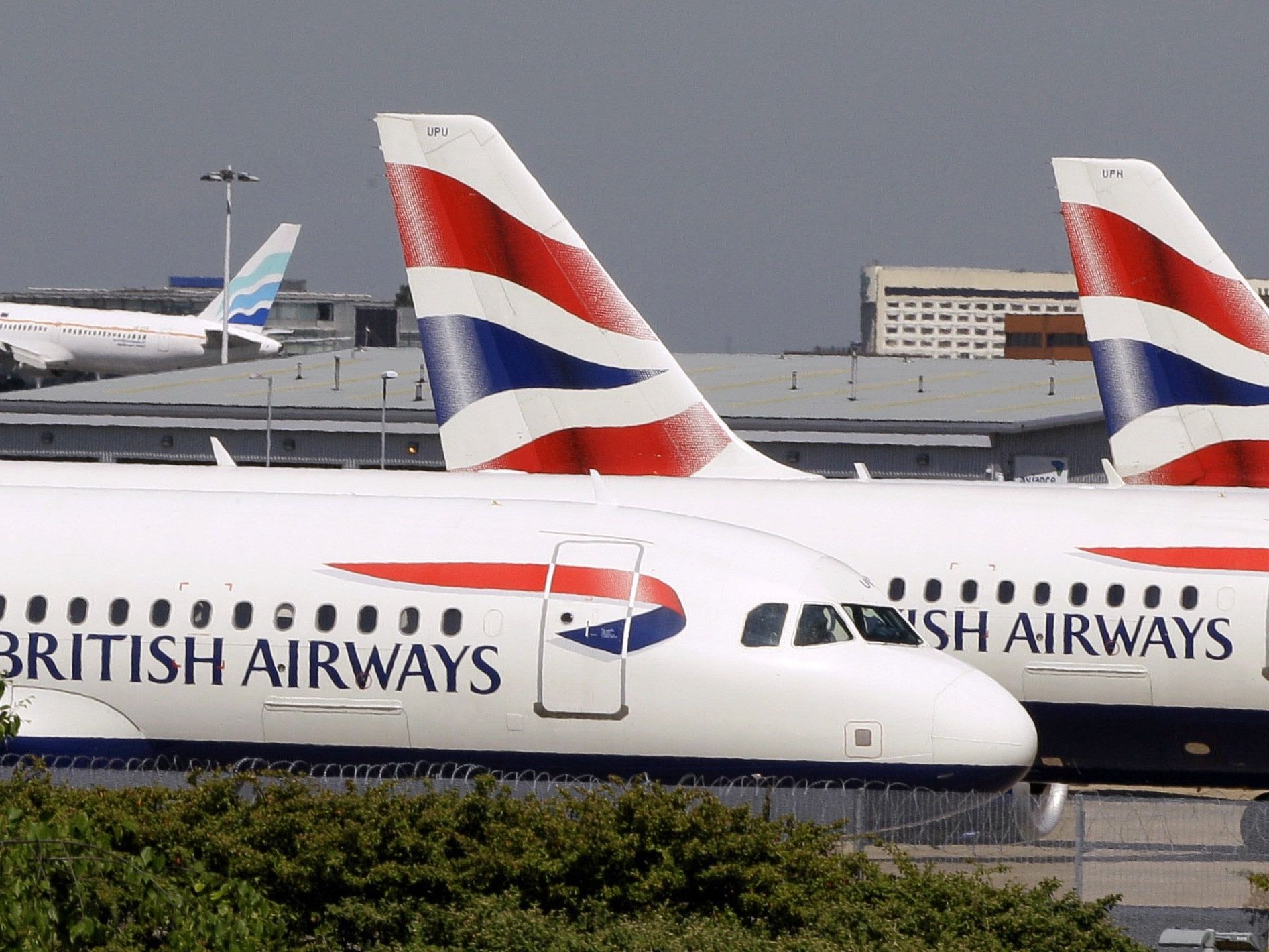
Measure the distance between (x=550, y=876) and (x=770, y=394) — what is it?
5386 centimetres

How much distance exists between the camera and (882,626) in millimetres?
19391

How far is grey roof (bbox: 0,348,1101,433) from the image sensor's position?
6122cm

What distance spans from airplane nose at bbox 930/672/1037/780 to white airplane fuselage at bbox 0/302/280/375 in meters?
104

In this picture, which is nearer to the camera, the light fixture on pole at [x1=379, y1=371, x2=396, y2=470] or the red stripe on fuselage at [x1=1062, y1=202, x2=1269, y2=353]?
the red stripe on fuselage at [x1=1062, y1=202, x2=1269, y2=353]

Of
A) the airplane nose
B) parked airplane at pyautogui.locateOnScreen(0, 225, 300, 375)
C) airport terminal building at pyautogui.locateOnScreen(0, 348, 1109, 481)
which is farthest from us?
parked airplane at pyautogui.locateOnScreen(0, 225, 300, 375)

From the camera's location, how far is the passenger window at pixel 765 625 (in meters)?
18.9

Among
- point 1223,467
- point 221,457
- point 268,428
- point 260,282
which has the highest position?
point 260,282

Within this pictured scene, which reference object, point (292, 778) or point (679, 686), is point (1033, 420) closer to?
point (679, 686)

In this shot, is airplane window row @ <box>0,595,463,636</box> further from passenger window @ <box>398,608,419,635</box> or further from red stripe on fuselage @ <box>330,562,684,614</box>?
red stripe on fuselage @ <box>330,562,684,614</box>

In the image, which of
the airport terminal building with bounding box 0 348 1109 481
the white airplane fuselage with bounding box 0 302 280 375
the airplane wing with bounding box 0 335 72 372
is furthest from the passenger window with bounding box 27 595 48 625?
the airplane wing with bounding box 0 335 72 372

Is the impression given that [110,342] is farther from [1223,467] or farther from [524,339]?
[1223,467]

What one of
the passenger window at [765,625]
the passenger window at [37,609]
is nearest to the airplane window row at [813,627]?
the passenger window at [765,625]

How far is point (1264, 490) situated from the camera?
26.2 meters

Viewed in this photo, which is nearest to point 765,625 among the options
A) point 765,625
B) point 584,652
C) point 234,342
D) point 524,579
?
point 765,625
